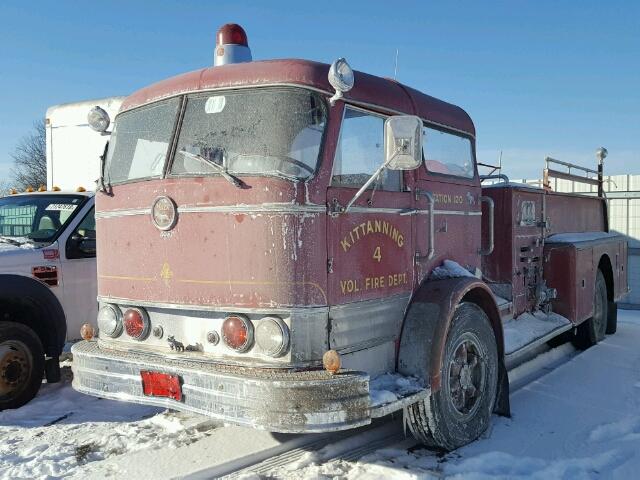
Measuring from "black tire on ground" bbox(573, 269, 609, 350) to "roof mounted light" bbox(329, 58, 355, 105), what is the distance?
17.7 feet

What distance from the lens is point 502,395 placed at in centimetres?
508

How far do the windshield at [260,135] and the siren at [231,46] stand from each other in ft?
2.49

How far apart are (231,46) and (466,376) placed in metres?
2.98

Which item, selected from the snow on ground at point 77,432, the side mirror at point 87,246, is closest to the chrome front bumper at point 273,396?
the snow on ground at point 77,432

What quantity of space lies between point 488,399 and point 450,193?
63.6 inches

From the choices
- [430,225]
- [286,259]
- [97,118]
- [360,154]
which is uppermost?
[97,118]

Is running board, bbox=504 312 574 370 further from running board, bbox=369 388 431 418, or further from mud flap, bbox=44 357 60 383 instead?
mud flap, bbox=44 357 60 383

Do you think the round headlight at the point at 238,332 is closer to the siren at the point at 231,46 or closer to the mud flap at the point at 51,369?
the siren at the point at 231,46

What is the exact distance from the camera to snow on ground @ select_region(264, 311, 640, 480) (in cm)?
399

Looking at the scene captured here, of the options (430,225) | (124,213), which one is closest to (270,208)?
(124,213)

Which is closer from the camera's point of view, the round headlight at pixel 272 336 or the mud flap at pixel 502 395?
the round headlight at pixel 272 336

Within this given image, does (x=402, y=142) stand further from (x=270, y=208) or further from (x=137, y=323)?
(x=137, y=323)

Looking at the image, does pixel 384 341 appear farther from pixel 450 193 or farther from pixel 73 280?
pixel 73 280

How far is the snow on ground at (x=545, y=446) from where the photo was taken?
3.99 metres
